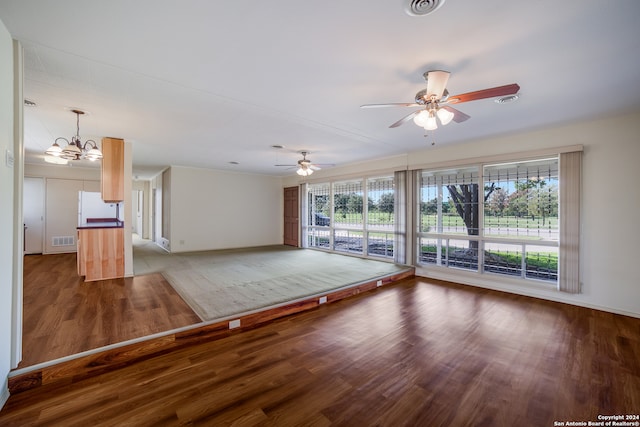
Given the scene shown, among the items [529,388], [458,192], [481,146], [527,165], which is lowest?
[529,388]

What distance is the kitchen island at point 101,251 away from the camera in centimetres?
431

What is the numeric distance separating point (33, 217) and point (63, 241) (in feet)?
2.91

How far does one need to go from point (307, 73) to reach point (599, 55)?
2.47 metres

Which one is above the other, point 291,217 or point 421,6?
point 421,6

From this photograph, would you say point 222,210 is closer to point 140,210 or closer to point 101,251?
point 101,251

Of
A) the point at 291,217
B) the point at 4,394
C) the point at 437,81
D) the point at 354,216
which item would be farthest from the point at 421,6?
the point at 291,217

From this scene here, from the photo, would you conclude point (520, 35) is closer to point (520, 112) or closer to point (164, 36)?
point (520, 112)

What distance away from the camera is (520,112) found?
336 centimetres

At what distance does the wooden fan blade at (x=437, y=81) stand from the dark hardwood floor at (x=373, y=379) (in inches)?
96.1

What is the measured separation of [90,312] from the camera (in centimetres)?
305

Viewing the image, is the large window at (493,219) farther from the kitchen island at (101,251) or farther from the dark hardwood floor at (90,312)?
the kitchen island at (101,251)

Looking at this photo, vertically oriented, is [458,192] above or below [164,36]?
below

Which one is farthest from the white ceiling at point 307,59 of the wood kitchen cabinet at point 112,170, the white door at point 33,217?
the white door at point 33,217

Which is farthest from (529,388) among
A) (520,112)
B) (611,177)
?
(611,177)
